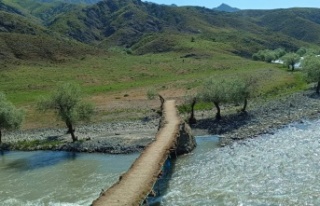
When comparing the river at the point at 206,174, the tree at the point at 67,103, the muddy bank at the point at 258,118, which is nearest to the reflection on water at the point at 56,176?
the river at the point at 206,174

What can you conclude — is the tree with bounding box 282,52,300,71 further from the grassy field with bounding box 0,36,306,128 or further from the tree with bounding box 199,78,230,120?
the tree with bounding box 199,78,230,120

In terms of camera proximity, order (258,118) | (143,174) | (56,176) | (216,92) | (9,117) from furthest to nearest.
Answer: (216,92) < (258,118) < (9,117) < (56,176) < (143,174)

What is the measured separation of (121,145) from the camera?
6762cm

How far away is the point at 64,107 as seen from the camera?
7281cm

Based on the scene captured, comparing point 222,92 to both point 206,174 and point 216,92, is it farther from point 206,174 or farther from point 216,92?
point 206,174

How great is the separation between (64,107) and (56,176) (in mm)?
19340

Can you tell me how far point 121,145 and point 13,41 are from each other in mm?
146461

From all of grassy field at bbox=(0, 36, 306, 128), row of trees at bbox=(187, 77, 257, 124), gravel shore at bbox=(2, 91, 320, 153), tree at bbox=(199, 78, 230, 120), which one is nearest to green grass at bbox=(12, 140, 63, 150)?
gravel shore at bbox=(2, 91, 320, 153)

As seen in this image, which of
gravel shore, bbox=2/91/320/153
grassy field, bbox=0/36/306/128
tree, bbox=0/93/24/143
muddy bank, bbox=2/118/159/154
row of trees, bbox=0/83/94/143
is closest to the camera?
muddy bank, bbox=2/118/159/154

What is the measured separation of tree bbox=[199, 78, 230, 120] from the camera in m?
81.0

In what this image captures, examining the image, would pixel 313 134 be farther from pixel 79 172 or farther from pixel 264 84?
pixel 264 84

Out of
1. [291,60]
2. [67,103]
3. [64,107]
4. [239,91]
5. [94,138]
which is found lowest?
[94,138]

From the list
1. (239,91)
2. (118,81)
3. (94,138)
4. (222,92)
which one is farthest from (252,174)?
(118,81)

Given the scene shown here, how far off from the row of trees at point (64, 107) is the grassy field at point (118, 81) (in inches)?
582
